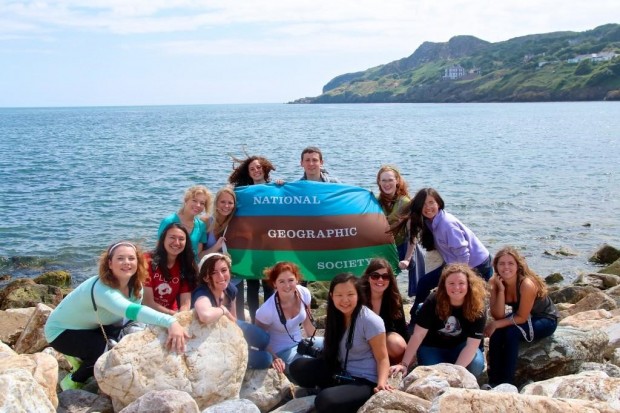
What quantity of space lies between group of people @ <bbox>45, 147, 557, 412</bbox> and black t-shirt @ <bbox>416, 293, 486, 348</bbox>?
1cm

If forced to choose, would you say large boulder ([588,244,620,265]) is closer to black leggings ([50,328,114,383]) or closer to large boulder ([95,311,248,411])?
large boulder ([95,311,248,411])

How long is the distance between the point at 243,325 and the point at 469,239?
9.95 ft

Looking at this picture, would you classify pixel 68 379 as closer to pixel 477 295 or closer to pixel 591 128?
pixel 477 295

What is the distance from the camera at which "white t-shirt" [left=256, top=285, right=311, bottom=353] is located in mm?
7582

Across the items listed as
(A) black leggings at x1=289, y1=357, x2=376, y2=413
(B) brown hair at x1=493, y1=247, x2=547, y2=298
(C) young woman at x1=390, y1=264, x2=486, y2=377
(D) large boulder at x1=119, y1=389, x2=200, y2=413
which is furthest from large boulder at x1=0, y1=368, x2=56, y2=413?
(B) brown hair at x1=493, y1=247, x2=547, y2=298

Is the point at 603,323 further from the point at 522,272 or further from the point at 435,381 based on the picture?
the point at 435,381

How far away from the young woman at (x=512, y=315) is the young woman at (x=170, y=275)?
336 centimetres

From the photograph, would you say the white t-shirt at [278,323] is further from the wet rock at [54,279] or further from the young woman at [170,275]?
the wet rock at [54,279]

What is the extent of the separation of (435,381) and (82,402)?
345cm

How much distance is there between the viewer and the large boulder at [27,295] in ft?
46.6

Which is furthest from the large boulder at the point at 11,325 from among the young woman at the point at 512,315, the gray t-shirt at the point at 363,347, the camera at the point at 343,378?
the young woman at the point at 512,315

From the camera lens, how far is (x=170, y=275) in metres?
7.84

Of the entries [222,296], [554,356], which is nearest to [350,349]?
[222,296]

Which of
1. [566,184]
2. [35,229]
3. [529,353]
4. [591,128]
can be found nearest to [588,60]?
[591,128]
